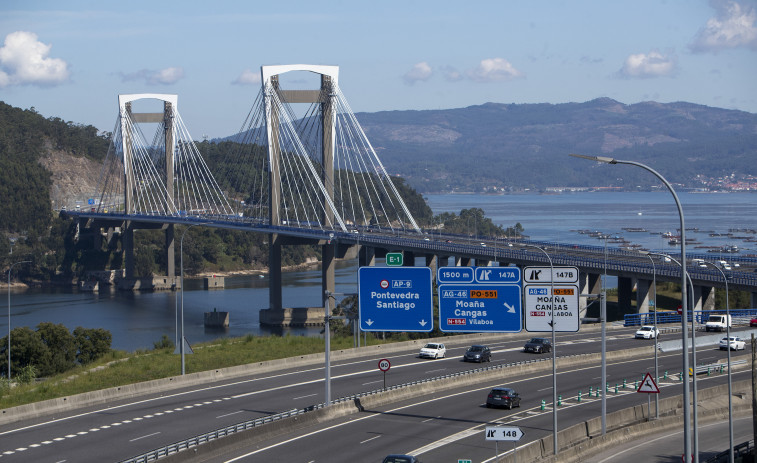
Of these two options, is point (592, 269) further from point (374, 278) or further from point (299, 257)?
point (299, 257)

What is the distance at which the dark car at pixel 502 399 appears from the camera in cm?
4172

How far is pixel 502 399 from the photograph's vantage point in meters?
41.7

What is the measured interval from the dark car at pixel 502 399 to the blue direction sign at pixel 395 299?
293 inches

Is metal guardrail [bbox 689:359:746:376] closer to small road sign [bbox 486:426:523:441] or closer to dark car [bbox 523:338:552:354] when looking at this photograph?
dark car [bbox 523:338:552:354]

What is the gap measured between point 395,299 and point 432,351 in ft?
71.7

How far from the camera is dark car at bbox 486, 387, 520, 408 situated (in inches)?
1642

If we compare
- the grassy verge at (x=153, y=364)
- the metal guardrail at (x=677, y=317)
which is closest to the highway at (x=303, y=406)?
the grassy verge at (x=153, y=364)

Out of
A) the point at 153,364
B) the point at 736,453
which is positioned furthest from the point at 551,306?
the point at 153,364

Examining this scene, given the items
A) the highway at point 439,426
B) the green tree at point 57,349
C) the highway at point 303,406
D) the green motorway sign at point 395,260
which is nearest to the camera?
the highway at point 439,426

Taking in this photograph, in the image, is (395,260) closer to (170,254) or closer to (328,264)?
(328,264)

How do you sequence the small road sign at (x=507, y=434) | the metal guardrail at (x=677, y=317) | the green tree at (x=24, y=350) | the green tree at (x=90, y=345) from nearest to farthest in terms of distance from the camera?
the small road sign at (x=507, y=434) → the green tree at (x=24, y=350) → the green tree at (x=90, y=345) → the metal guardrail at (x=677, y=317)

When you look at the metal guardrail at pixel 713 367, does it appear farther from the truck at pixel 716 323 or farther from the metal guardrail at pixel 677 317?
the metal guardrail at pixel 677 317

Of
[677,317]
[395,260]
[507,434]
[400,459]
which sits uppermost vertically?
[395,260]

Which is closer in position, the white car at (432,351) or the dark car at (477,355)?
the dark car at (477,355)
